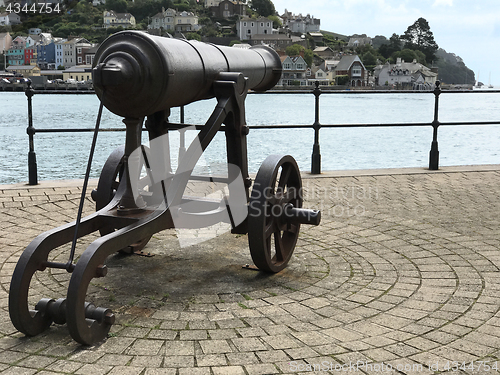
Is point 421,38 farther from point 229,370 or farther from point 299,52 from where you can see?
point 229,370

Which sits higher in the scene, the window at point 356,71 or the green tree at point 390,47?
the green tree at point 390,47

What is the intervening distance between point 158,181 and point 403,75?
7808 cm

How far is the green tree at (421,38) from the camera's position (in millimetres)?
103875

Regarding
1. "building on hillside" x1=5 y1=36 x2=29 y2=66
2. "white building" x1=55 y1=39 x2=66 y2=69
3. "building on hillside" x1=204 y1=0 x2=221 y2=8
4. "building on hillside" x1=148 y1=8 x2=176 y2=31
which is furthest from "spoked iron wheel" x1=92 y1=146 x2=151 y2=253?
"building on hillside" x1=204 y1=0 x2=221 y2=8

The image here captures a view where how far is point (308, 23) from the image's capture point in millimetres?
163125

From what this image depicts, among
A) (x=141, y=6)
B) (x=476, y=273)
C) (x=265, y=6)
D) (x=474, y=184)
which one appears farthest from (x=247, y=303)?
(x=265, y=6)

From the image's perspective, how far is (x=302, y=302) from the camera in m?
3.25

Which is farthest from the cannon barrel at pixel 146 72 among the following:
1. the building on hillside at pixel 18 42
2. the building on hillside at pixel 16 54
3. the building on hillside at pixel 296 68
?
the building on hillside at pixel 18 42

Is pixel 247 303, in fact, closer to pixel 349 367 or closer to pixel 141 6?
pixel 349 367

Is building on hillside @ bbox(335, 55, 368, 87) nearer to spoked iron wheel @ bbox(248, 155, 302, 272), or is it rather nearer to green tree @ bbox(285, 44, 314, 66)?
green tree @ bbox(285, 44, 314, 66)

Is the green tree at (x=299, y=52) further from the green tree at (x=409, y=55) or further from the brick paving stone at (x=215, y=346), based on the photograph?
the brick paving stone at (x=215, y=346)

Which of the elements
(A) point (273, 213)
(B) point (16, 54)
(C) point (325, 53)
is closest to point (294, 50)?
(C) point (325, 53)

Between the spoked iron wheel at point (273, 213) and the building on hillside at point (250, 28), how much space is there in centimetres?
10875

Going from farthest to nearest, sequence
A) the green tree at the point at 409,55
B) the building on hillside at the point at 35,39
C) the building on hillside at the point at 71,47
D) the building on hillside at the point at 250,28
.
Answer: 1. the building on hillside at the point at 250,28
2. the green tree at the point at 409,55
3. the building on hillside at the point at 35,39
4. the building on hillside at the point at 71,47
